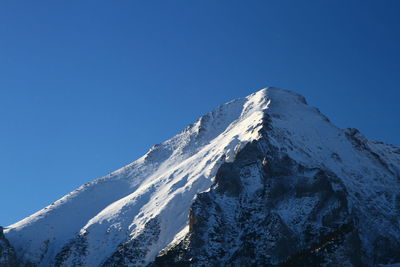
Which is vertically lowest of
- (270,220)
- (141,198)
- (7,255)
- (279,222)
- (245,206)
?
(7,255)

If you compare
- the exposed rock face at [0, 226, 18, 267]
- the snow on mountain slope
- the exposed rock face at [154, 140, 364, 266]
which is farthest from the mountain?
the exposed rock face at [0, 226, 18, 267]

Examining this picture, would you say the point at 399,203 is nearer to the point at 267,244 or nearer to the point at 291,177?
the point at 291,177

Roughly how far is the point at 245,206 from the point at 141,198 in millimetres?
30390

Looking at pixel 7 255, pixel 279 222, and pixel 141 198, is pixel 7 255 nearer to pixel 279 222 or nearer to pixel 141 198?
pixel 141 198

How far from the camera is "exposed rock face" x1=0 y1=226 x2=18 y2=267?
119m

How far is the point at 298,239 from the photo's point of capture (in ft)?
335

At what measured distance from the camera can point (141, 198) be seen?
442ft

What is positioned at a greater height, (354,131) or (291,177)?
(354,131)

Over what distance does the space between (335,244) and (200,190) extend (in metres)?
33.5

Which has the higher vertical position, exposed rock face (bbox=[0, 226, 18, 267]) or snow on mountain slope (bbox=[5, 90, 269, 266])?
snow on mountain slope (bbox=[5, 90, 269, 266])

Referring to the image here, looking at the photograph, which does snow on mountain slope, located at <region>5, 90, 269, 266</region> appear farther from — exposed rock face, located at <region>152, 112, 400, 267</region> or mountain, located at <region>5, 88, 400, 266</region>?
exposed rock face, located at <region>152, 112, 400, 267</region>

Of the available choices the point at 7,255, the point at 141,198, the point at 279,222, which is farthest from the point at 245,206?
the point at 7,255

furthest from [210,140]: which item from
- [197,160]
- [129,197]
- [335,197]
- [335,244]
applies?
[335,244]

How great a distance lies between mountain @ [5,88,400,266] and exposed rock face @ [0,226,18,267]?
183cm
